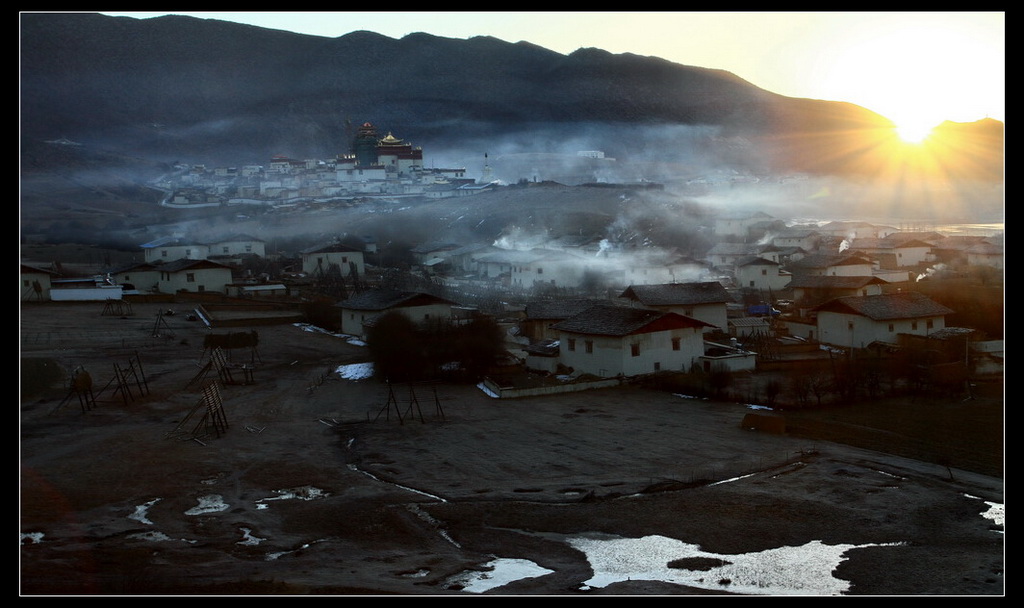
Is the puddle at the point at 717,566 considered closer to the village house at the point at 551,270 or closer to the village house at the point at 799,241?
the village house at the point at 551,270

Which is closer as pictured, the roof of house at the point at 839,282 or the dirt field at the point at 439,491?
the dirt field at the point at 439,491

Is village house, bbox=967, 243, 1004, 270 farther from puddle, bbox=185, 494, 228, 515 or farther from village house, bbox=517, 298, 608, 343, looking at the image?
puddle, bbox=185, 494, 228, 515

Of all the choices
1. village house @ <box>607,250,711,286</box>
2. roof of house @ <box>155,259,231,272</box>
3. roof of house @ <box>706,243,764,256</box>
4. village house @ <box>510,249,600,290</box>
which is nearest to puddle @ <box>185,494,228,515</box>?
roof of house @ <box>155,259,231,272</box>

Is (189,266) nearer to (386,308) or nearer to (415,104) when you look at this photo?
(386,308)

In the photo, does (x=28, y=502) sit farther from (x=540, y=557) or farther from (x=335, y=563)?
(x=540, y=557)

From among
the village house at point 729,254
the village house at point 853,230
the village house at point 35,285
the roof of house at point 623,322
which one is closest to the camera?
the roof of house at point 623,322

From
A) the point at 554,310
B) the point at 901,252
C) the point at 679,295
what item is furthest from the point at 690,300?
the point at 901,252

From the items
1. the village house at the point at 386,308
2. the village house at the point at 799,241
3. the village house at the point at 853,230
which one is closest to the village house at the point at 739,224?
the village house at the point at 853,230
